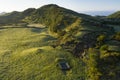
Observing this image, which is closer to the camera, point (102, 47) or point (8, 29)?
point (102, 47)

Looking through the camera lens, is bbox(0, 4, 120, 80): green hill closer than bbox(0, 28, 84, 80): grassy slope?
Yes

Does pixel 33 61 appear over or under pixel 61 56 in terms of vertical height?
under

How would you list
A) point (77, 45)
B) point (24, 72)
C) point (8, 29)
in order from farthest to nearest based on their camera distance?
point (8, 29)
point (77, 45)
point (24, 72)

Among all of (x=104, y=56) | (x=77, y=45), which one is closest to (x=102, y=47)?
(x=104, y=56)

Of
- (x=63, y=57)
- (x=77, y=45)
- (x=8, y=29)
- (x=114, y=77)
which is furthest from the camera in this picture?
(x=8, y=29)

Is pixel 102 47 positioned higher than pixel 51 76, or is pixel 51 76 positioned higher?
pixel 102 47

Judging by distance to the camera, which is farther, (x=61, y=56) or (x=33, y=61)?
(x=61, y=56)

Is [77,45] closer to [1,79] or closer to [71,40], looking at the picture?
[71,40]

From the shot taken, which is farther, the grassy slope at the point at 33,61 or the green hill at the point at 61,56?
the grassy slope at the point at 33,61
